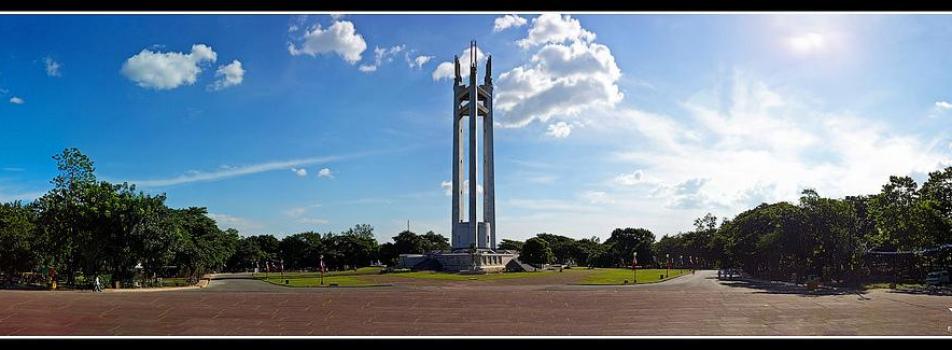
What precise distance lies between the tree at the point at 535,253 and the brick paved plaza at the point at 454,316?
73.0 meters

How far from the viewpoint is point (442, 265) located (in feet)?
247

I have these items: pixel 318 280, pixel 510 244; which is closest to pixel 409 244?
pixel 510 244

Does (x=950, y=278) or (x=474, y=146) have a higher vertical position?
(x=474, y=146)

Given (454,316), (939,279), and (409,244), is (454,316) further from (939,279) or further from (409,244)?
(409,244)

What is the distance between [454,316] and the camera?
1681 cm

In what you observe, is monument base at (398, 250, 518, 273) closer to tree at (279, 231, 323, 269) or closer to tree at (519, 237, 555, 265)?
tree at (519, 237, 555, 265)

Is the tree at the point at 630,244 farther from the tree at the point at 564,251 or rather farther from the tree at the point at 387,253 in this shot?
the tree at the point at 387,253

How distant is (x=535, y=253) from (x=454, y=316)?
78071 mm

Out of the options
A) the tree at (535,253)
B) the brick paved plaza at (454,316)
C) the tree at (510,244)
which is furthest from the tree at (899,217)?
the tree at (510,244)
